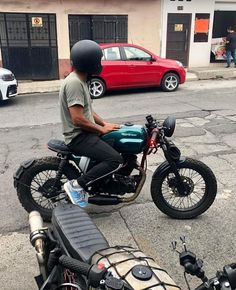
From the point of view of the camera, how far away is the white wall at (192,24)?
16516mm

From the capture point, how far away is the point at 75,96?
12.0 feet

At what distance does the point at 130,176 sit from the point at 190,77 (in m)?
12.4

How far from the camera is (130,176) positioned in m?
4.18

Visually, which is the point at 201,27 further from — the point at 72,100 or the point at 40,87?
the point at 72,100

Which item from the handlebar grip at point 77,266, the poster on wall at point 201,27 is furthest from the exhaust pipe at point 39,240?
the poster on wall at point 201,27

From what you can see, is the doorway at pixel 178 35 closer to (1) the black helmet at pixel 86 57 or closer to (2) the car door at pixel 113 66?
(2) the car door at pixel 113 66

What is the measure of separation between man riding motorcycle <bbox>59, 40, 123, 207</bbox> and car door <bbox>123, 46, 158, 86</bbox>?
847 cm

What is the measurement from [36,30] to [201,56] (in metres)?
7.75

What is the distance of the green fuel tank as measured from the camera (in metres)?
3.96

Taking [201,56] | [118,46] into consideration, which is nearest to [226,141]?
[118,46]

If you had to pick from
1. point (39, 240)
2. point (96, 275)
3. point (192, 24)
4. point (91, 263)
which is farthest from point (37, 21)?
point (96, 275)

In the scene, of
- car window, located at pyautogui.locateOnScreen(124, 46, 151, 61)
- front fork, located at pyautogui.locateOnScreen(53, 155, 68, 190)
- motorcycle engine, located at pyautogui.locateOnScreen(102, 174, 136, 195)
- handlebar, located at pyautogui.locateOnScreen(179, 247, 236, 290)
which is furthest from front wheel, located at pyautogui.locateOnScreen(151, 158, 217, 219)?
car window, located at pyautogui.locateOnScreen(124, 46, 151, 61)

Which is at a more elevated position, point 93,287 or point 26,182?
point 93,287

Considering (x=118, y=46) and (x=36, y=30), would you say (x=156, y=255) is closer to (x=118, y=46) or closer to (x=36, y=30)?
(x=118, y=46)
